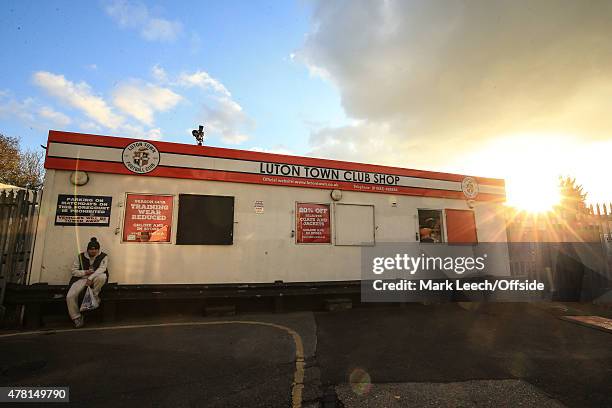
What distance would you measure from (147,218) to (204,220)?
1.38 meters

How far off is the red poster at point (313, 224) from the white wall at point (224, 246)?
0.63 feet

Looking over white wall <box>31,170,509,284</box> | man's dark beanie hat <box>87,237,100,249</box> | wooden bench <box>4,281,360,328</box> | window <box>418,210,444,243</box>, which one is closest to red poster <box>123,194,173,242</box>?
white wall <box>31,170,509,284</box>

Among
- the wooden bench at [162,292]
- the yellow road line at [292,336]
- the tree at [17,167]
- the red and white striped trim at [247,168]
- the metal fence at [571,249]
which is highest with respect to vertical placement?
the tree at [17,167]

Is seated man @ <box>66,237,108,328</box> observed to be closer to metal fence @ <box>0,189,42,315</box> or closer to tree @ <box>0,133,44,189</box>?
metal fence @ <box>0,189,42,315</box>

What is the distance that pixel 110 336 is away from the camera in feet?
18.5

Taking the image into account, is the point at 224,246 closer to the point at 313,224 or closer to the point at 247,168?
the point at 247,168

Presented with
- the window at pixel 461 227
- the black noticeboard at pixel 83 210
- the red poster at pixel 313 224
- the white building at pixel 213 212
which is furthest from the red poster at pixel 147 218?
the window at pixel 461 227

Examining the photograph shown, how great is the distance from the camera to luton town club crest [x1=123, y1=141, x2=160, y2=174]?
7430 mm

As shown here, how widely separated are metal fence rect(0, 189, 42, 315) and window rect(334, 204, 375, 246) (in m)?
7.58

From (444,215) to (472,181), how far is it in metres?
2.02

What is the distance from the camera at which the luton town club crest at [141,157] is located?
7.43m

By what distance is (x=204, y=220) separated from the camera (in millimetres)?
7738

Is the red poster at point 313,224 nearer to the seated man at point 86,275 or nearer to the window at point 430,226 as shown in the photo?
the window at point 430,226

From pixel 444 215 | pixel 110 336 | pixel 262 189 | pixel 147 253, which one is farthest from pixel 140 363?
pixel 444 215
